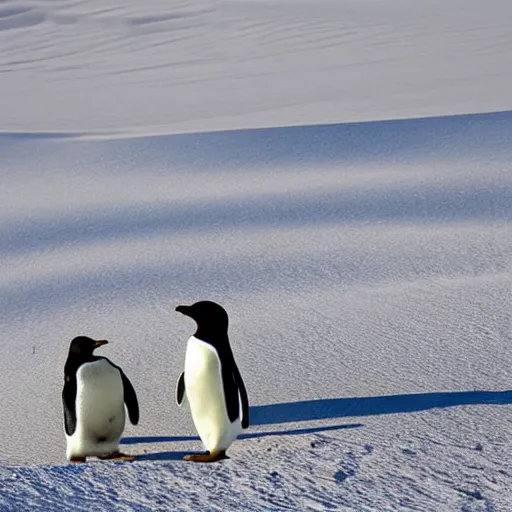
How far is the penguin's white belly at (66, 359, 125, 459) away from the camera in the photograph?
2623 millimetres

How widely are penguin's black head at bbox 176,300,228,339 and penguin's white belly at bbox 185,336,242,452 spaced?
0.10 feet

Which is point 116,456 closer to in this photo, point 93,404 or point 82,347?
point 93,404

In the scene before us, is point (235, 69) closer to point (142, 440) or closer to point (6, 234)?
point (6, 234)

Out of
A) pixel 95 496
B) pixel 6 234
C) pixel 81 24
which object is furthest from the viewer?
pixel 81 24

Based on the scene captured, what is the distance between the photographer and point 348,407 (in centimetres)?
279

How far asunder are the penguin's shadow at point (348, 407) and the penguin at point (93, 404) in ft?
0.43

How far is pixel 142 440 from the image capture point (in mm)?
2775

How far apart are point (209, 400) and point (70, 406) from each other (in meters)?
0.32

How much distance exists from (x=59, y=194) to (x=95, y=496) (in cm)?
341

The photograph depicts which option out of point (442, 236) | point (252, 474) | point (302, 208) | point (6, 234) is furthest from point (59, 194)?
point (252, 474)

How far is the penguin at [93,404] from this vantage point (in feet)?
8.61

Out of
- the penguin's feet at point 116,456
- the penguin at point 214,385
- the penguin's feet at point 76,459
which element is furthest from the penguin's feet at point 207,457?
the penguin's feet at point 76,459

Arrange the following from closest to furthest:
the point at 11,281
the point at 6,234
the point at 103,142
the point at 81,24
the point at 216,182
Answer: the point at 11,281 < the point at 6,234 < the point at 216,182 < the point at 103,142 < the point at 81,24

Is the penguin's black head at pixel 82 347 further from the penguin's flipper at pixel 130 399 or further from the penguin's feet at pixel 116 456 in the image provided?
the penguin's feet at pixel 116 456
